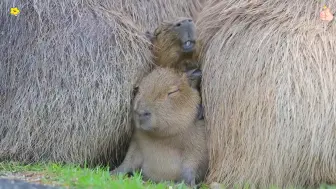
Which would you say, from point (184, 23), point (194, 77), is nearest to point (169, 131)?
point (194, 77)

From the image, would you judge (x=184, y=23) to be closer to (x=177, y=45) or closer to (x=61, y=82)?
(x=177, y=45)

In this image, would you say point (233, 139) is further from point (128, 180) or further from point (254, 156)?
point (128, 180)

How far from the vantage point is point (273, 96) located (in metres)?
3.71

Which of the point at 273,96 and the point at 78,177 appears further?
the point at 273,96

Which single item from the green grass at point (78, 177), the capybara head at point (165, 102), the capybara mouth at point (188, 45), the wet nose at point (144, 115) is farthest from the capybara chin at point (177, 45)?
the green grass at point (78, 177)

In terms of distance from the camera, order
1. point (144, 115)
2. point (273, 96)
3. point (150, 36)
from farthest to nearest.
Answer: point (150, 36), point (144, 115), point (273, 96)

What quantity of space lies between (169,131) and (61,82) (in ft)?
2.19

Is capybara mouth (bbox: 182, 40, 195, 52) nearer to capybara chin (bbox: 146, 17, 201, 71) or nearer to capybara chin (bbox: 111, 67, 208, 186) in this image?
capybara chin (bbox: 146, 17, 201, 71)

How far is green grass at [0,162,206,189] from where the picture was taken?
3.47 metres

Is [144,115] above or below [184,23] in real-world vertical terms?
below

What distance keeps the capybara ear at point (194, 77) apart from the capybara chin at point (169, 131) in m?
0.05

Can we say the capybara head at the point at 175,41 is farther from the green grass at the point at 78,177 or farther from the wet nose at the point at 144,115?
the green grass at the point at 78,177

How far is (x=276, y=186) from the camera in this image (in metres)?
3.71

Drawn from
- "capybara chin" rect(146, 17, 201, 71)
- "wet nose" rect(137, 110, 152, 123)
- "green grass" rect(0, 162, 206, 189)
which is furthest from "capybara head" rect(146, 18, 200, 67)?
"green grass" rect(0, 162, 206, 189)
